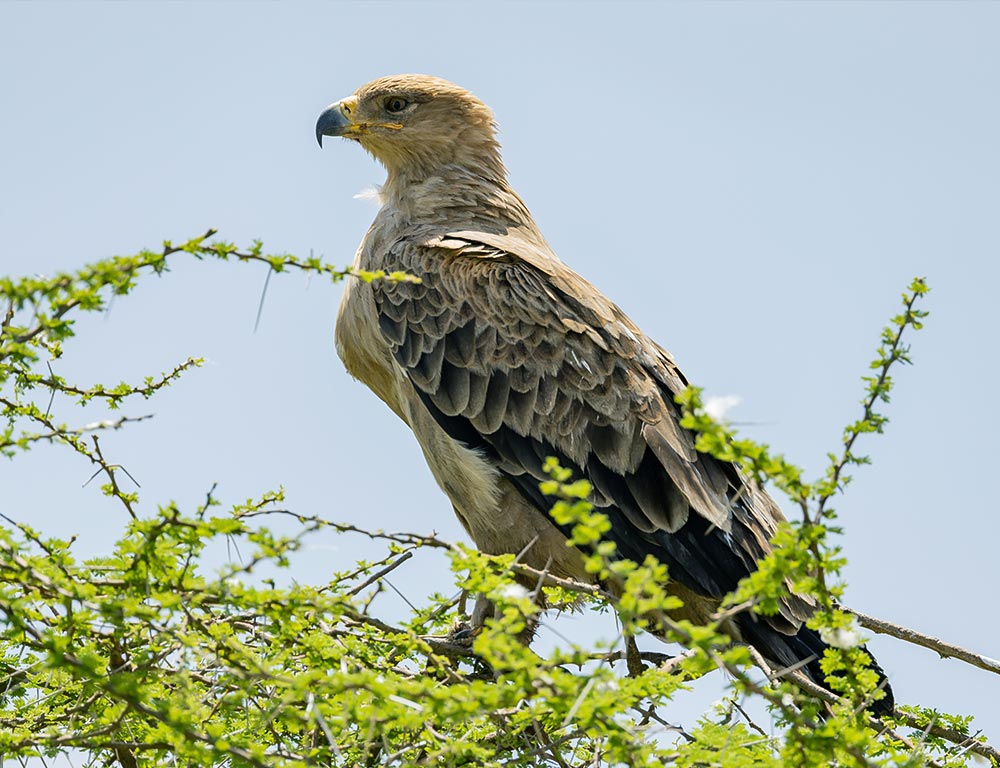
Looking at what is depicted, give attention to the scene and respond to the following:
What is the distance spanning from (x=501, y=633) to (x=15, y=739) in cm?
165

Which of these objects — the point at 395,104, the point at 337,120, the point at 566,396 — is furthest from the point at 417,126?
the point at 566,396

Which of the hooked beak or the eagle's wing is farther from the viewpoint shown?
the hooked beak

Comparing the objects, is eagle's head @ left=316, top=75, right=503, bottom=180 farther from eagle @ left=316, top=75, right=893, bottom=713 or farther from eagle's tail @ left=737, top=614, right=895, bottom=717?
eagle's tail @ left=737, top=614, right=895, bottom=717

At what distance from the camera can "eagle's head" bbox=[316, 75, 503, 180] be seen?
24.5 feet

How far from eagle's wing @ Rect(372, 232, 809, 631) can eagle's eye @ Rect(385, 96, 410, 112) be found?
1.36 meters

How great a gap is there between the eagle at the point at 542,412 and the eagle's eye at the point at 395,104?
1.02 meters

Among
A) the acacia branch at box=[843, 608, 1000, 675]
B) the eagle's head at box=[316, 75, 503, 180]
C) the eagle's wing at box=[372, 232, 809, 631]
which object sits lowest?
the acacia branch at box=[843, 608, 1000, 675]

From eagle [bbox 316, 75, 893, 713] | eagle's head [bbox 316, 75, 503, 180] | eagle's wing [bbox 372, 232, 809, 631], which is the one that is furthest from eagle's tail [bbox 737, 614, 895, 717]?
eagle's head [bbox 316, 75, 503, 180]

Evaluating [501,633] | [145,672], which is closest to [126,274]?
[145,672]

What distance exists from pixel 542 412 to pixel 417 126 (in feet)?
7.48

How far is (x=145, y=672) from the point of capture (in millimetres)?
3516

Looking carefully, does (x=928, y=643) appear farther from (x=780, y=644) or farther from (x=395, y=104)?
(x=395, y=104)

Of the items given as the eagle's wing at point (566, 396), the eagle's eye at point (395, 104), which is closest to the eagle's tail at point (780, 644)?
the eagle's wing at point (566, 396)

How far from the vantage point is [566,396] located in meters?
6.16
